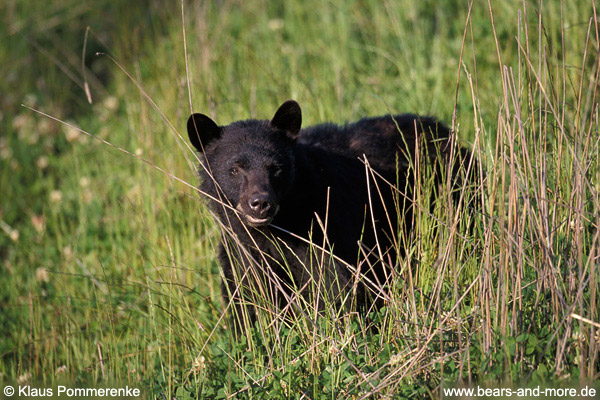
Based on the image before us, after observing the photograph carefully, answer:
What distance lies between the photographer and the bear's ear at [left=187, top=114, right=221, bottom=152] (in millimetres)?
4348

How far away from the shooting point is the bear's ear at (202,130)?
4.35 meters

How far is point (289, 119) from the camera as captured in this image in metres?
4.46

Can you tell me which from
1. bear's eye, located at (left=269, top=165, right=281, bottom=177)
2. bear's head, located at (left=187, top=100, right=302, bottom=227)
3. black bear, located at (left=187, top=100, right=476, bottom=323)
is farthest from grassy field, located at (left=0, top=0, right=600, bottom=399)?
bear's eye, located at (left=269, top=165, right=281, bottom=177)

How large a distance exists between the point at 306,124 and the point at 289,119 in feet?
5.75

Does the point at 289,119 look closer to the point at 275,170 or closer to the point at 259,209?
the point at 275,170

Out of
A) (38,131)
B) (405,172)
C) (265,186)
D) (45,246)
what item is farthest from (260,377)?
(38,131)

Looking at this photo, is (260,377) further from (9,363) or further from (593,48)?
(593,48)

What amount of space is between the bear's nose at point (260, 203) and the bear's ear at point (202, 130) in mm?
566

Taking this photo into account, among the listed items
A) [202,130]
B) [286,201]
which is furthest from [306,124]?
[286,201]

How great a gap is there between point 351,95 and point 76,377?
12.1 ft

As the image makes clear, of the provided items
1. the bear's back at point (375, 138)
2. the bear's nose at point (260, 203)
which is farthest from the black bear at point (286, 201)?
the bear's back at point (375, 138)

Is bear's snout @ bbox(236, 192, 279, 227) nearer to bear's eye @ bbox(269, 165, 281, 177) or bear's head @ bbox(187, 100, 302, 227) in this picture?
bear's head @ bbox(187, 100, 302, 227)

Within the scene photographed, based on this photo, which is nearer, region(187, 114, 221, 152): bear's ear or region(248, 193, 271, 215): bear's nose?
region(248, 193, 271, 215): bear's nose

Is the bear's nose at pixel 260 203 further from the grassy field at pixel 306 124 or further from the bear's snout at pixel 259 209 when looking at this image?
the grassy field at pixel 306 124
